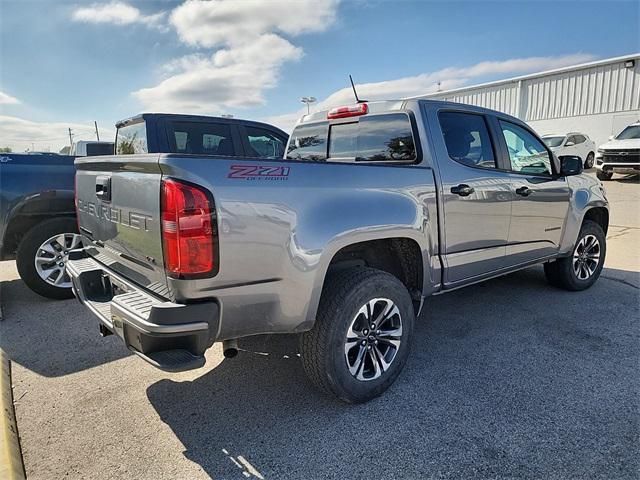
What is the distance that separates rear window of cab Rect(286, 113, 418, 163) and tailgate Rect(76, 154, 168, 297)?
1.28 metres

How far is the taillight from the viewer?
2.04 meters

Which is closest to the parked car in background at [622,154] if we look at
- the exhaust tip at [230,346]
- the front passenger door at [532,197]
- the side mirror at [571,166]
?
the side mirror at [571,166]

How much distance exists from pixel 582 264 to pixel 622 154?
12.2 metres

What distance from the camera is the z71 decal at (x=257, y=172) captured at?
2.14 m

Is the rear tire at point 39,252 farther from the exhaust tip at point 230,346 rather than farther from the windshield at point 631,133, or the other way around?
the windshield at point 631,133

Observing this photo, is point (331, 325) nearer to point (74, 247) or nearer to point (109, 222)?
point (109, 222)

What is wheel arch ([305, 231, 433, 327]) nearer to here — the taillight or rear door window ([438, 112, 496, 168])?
rear door window ([438, 112, 496, 168])

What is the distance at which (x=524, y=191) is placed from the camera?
3850 millimetres

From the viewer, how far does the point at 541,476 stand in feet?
7.10

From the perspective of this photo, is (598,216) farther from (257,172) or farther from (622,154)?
(622,154)

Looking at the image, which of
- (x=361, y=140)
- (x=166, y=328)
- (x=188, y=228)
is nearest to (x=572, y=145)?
(x=361, y=140)

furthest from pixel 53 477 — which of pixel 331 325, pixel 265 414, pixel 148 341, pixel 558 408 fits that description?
pixel 558 408

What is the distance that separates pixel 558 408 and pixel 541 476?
68cm

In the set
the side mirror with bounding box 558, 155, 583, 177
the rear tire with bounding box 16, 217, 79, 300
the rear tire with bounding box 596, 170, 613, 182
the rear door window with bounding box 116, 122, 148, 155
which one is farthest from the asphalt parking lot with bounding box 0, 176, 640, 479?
Answer: the rear tire with bounding box 596, 170, 613, 182
